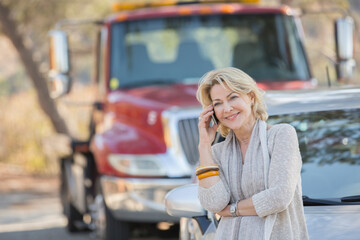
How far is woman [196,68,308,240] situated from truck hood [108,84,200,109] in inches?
181

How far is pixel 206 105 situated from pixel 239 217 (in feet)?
1.76

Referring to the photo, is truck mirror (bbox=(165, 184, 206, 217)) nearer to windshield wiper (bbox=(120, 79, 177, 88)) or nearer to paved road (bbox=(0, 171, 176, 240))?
windshield wiper (bbox=(120, 79, 177, 88))

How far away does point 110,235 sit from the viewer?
8.68 m

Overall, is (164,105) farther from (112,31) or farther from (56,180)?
(56,180)

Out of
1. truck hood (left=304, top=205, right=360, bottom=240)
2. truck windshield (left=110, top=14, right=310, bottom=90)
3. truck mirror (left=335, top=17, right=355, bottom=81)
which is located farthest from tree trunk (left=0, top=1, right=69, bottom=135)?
truck hood (left=304, top=205, right=360, bottom=240)

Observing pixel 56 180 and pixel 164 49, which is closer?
pixel 164 49

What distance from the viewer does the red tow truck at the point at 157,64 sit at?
8820 millimetres

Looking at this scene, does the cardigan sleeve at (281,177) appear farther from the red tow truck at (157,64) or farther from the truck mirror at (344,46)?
the truck mirror at (344,46)

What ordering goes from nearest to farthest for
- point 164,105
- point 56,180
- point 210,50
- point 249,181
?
point 249,181
point 164,105
point 210,50
point 56,180

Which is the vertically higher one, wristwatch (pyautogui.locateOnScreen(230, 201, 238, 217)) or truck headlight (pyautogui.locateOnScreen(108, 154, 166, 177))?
wristwatch (pyautogui.locateOnScreen(230, 201, 238, 217))

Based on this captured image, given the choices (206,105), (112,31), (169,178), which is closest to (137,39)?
(112,31)

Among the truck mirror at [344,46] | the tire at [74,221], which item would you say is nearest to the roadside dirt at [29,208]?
the tire at [74,221]

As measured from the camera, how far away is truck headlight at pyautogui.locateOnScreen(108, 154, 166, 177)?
834 cm

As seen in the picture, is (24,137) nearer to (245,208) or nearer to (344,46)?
(344,46)
